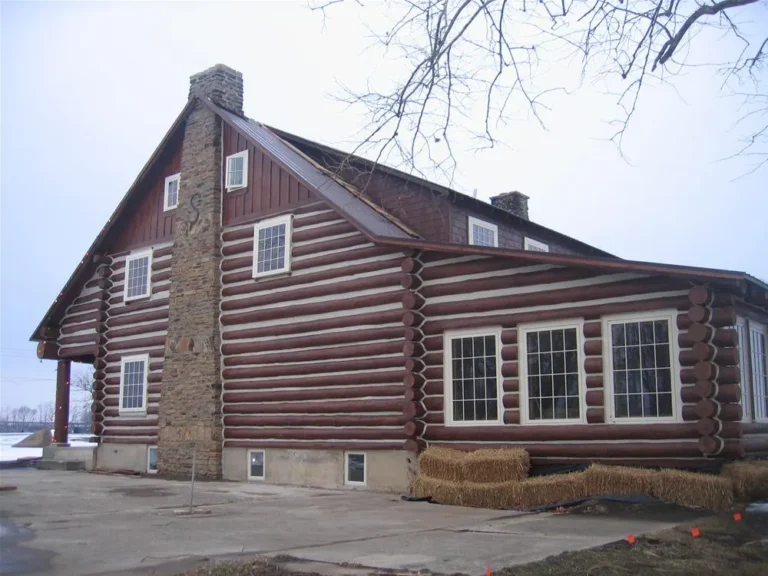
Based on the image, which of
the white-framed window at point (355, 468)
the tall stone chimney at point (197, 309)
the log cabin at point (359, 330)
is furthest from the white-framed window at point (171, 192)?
the white-framed window at point (355, 468)

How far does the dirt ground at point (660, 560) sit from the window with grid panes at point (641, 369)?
11.4 ft

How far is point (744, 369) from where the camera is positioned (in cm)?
1418

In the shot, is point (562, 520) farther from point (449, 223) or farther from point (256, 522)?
point (449, 223)

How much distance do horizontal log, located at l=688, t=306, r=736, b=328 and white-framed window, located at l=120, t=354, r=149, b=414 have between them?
15.1 meters

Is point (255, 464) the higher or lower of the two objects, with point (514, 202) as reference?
lower

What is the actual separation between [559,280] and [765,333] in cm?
439

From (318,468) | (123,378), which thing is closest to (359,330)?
(318,468)

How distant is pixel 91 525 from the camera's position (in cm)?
1143

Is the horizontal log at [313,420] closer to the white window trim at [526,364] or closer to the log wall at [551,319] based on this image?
the log wall at [551,319]

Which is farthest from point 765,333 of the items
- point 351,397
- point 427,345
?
point 351,397

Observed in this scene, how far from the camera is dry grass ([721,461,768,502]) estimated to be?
12.0m

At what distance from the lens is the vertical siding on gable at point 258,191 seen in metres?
19.4

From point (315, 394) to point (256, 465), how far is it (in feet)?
8.74

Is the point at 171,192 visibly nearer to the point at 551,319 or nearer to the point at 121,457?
the point at 121,457
